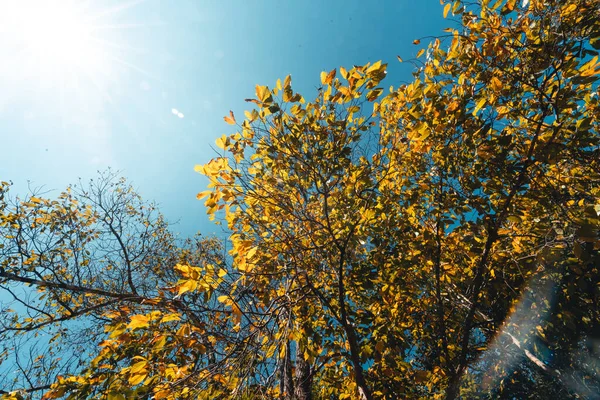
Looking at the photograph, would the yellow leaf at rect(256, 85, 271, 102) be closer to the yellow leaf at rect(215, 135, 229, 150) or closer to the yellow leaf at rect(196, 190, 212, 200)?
the yellow leaf at rect(215, 135, 229, 150)

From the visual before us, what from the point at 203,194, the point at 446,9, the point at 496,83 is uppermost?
the point at 446,9

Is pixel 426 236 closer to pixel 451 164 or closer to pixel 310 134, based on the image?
pixel 451 164

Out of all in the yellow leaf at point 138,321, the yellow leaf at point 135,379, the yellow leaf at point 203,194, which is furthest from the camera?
the yellow leaf at point 203,194

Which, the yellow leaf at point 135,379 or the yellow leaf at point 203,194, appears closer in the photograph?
the yellow leaf at point 135,379

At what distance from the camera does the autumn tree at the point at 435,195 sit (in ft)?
7.19

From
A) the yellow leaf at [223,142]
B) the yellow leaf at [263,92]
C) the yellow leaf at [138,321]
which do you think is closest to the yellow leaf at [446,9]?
the yellow leaf at [263,92]

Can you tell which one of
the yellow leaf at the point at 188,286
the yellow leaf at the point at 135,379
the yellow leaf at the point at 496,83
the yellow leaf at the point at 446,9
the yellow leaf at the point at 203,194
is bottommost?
the yellow leaf at the point at 135,379

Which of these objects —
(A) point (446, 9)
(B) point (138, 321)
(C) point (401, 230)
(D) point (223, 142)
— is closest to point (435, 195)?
(C) point (401, 230)

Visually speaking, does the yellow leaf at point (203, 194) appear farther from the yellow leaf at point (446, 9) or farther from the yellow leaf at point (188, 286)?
the yellow leaf at point (446, 9)

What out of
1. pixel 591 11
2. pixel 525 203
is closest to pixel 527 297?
pixel 525 203

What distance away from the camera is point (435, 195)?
3.09 meters

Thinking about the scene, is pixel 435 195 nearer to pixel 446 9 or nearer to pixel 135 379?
pixel 446 9

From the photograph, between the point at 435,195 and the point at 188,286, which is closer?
the point at 188,286

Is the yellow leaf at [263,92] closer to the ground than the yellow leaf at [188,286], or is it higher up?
higher up
